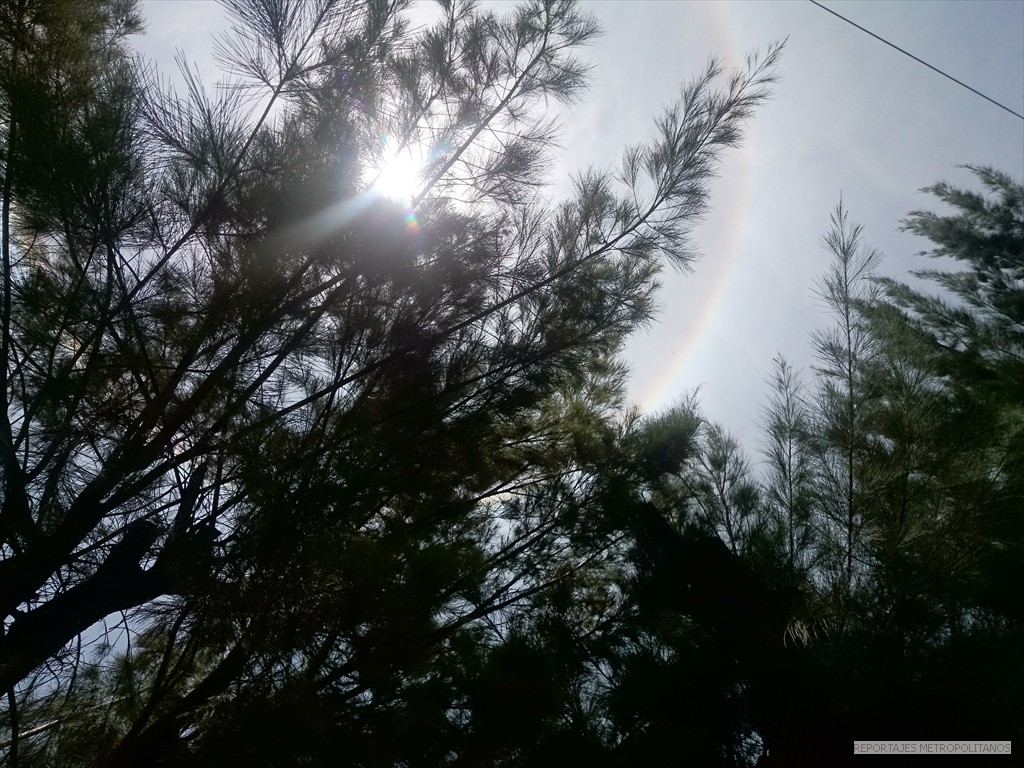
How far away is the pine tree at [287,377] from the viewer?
7.02 ft

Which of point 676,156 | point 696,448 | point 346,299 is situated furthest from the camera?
point 696,448

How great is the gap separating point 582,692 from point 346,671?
1304 millimetres

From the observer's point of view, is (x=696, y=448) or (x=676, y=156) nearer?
(x=676, y=156)

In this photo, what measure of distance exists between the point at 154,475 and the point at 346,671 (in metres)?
0.97

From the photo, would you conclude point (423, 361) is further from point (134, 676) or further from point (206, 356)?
point (134, 676)

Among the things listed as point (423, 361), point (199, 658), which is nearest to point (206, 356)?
point (423, 361)

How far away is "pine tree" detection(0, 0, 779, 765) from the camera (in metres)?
2.14

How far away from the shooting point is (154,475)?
2285mm

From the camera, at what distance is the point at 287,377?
110 inches

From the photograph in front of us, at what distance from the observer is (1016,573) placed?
7.48ft

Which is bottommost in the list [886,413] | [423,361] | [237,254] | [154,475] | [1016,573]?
[1016,573]

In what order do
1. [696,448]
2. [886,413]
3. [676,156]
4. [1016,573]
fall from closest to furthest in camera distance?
[1016,573]
[886,413]
[676,156]
[696,448]

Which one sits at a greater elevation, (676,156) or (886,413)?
(676,156)

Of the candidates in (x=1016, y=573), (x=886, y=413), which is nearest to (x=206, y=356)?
(x=886, y=413)
